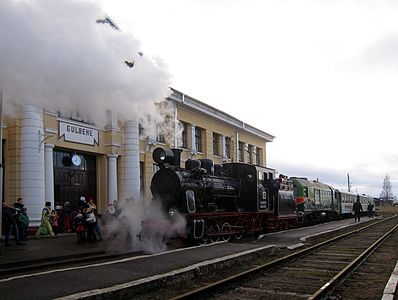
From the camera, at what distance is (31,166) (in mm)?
17078

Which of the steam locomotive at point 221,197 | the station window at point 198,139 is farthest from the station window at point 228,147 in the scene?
the steam locomotive at point 221,197

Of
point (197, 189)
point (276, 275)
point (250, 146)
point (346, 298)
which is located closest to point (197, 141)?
point (250, 146)

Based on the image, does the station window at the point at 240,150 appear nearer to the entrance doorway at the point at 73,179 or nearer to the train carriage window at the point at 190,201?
the entrance doorway at the point at 73,179

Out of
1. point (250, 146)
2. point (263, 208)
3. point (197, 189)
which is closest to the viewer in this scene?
point (197, 189)

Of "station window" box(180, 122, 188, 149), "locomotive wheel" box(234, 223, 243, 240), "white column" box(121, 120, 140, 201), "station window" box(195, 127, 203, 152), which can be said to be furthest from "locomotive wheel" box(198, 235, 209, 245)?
"station window" box(195, 127, 203, 152)

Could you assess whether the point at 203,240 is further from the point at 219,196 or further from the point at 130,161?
the point at 130,161

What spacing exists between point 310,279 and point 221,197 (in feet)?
24.5

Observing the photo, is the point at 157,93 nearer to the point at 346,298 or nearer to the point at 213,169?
the point at 213,169

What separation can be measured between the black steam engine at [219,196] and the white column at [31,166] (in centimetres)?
516

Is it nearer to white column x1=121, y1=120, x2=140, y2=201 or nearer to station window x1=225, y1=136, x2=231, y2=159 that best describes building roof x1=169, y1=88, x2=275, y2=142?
station window x1=225, y1=136, x2=231, y2=159

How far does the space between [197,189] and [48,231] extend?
5.95m

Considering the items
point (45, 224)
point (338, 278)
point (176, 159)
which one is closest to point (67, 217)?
point (45, 224)

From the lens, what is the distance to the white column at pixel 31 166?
17.0m

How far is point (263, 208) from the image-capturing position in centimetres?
1880
